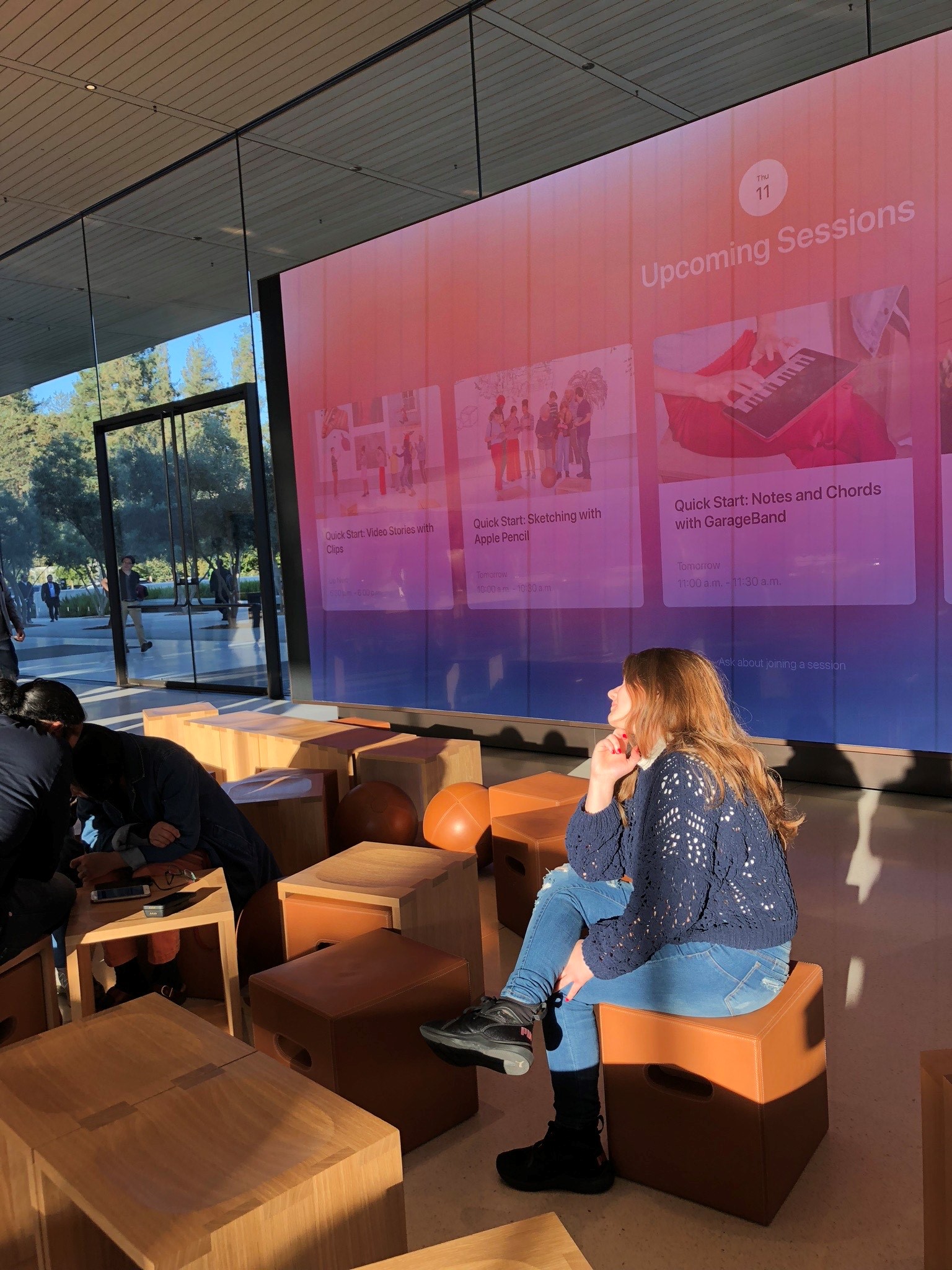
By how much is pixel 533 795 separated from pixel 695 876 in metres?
2.10

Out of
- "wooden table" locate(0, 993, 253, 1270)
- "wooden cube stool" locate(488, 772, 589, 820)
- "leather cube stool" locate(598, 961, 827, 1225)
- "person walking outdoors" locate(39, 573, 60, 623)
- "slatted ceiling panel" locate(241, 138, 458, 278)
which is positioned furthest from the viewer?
"person walking outdoors" locate(39, 573, 60, 623)

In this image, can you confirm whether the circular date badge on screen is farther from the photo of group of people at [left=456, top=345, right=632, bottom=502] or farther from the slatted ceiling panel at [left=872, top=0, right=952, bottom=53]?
the slatted ceiling panel at [left=872, top=0, right=952, bottom=53]

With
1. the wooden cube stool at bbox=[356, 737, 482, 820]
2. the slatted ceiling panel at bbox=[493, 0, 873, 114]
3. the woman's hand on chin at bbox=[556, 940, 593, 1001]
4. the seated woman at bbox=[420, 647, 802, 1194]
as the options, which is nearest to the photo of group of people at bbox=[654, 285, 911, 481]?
the slatted ceiling panel at bbox=[493, 0, 873, 114]

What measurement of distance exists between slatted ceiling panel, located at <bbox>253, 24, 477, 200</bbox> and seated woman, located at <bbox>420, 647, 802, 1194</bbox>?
6182mm

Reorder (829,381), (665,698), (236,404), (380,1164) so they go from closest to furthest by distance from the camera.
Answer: (380,1164) → (665,698) → (829,381) → (236,404)

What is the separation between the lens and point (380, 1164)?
165 centimetres

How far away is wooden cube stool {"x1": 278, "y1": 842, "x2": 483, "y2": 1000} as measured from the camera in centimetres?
296

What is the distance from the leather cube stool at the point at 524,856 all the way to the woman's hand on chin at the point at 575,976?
128 centimetres

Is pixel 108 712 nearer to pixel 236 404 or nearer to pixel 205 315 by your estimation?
pixel 236 404

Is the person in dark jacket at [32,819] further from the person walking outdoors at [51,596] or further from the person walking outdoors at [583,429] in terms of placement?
the person walking outdoors at [51,596]

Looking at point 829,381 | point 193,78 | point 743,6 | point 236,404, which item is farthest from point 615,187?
point 236,404

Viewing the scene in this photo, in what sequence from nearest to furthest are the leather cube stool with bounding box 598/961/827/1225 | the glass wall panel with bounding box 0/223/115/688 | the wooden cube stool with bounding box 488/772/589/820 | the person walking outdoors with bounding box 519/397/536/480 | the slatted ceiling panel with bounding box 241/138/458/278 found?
the leather cube stool with bounding box 598/961/827/1225, the wooden cube stool with bounding box 488/772/589/820, the person walking outdoors with bounding box 519/397/536/480, the slatted ceiling panel with bounding box 241/138/458/278, the glass wall panel with bounding box 0/223/115/688

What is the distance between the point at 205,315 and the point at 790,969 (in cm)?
972

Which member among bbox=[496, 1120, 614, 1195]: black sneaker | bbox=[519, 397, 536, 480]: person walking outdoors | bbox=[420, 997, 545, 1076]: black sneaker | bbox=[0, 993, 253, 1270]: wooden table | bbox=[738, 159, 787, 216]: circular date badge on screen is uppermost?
bbox=[738, 159, 787, 216]: circular date badge on screen
